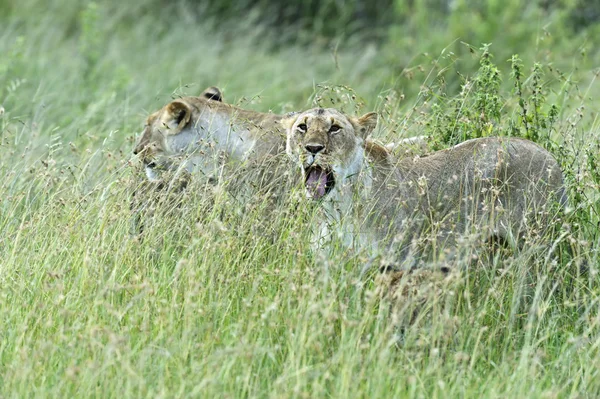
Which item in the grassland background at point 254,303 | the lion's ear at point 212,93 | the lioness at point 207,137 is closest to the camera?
the grassland background at point 254,303

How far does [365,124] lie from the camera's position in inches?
271

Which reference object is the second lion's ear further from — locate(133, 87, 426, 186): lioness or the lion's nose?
the lion's nose

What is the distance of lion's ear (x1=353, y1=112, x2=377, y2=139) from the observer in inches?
269

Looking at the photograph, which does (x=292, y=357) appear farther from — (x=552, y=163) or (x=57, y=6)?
(x=57, y=6)

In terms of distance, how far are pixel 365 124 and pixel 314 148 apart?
1.72 feet

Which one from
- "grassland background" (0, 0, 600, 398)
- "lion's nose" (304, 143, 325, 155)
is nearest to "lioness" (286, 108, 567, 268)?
"lion's nose" (304, 143, 325, 155)

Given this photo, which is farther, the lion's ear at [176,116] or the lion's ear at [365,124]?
the lion's ear at [176,116]

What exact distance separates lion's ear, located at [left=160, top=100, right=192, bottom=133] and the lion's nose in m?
1.48

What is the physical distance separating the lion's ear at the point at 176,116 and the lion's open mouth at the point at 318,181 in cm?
139

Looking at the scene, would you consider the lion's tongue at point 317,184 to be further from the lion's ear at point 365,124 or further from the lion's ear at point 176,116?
the lion's ear at point 176,116

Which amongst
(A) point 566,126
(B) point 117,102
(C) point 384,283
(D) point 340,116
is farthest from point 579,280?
(B) point 117,102

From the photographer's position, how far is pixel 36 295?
595 cm

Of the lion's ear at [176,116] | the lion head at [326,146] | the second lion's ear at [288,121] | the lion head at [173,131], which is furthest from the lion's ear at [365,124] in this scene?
the lion's ear at [176,116]

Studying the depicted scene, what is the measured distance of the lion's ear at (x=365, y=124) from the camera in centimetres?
684
